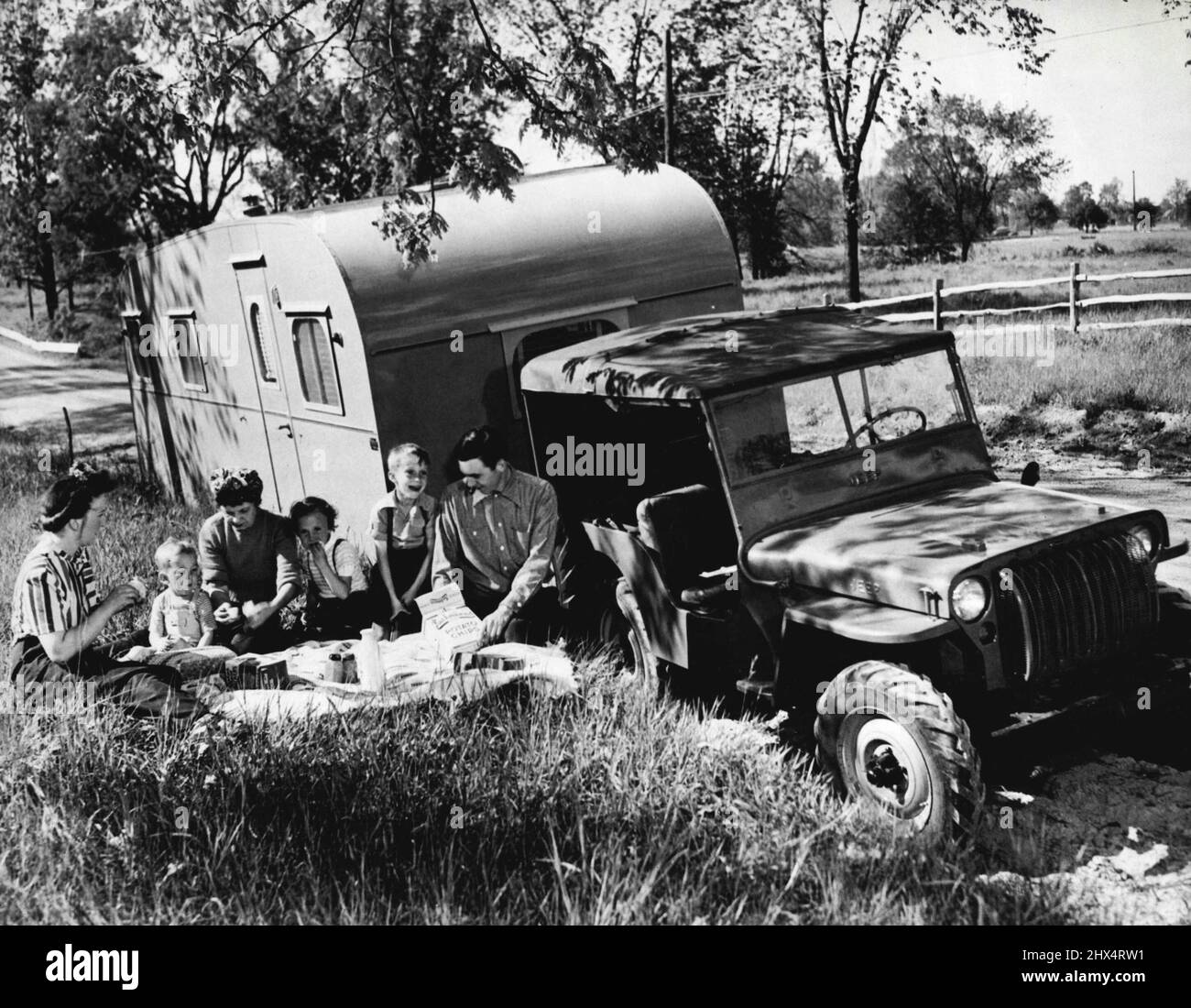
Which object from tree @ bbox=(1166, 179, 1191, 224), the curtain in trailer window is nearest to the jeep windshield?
tree @ bbox=(1166, 179, 1191, 224)

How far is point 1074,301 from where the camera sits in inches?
627

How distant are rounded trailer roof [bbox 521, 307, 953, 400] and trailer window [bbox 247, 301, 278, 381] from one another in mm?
3560

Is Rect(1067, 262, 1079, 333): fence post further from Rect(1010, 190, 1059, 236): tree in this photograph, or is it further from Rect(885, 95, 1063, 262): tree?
Rect(1010, 190, 1059, 236): tree

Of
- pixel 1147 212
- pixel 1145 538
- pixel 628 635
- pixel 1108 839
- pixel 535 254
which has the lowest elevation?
pixel 1108 839

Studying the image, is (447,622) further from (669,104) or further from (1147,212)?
(669,104)

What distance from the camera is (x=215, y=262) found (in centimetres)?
1012

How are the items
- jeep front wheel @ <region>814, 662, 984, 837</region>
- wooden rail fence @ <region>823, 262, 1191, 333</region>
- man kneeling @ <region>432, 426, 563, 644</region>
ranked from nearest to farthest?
1. jeep front wheel @ <region>814, 662, 984, 837</region>
2. man kneeling @ <region>432, 426, 563, 644</region>
3. wooden rail fence @ <region>823, 262, 1191, 333</region>

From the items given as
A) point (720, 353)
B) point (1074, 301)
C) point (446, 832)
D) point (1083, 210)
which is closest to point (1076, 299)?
point (1074, 301)

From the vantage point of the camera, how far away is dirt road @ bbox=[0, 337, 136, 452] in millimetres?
20062

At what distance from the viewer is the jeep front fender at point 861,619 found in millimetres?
4539

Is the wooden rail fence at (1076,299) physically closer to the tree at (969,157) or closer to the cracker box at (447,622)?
the tree at (969,157)

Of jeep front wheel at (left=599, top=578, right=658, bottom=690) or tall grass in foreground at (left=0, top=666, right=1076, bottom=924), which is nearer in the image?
tall grass in foreground at (left=0, top=666, right=1076, bottom=924)

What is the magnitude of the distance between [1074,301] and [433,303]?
35.5 feet
